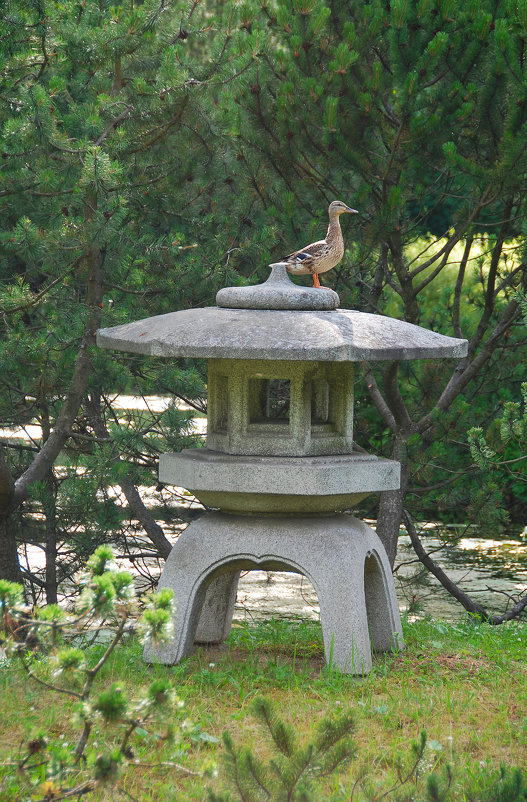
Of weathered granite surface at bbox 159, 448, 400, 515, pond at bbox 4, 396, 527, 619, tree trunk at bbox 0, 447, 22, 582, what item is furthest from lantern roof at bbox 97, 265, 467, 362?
pond at bbox 4, 396, 527, 619

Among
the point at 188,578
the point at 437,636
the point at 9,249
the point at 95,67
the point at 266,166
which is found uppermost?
the point at 95,67

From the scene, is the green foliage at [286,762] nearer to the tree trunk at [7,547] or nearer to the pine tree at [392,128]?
the pine tree at [392,128]

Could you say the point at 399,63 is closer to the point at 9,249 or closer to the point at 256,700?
the point at 9,249

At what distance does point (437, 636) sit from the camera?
5.57 metres

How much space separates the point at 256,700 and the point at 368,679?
2.07m

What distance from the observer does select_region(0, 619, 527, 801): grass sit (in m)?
3.53

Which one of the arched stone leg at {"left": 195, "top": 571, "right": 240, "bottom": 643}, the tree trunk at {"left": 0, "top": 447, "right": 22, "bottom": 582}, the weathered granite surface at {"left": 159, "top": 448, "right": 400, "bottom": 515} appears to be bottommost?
the tree trunk at {"left": 0, "top": 447, "right": 22, "bottom": 582}

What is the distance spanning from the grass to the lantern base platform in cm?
12

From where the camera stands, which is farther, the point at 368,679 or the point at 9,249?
the point at 9,249

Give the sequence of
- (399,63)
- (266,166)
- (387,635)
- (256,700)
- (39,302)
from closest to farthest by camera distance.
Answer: (256,700), (387,635), (399,63), (39,302), (266,166)

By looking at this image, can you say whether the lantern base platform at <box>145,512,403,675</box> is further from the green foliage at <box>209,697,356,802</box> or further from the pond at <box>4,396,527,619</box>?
the pond at <box>4,396,527,619</box>

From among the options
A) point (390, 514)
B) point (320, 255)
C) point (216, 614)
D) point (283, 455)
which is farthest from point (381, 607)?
point (390, 514)

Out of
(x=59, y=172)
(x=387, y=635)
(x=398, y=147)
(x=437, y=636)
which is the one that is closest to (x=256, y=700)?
(x=387, y=635)

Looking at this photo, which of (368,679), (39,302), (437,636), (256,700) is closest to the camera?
(256,700)
